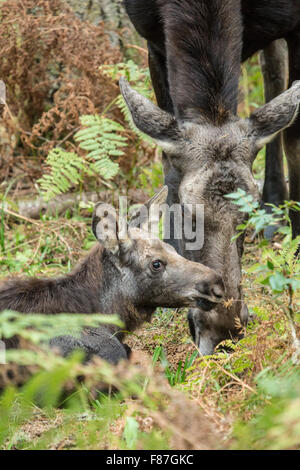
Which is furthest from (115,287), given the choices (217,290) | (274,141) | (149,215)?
(274,141)

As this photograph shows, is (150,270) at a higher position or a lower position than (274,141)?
lower

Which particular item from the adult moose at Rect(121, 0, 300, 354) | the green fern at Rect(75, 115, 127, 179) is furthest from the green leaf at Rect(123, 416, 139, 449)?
the green fern at Rect(75, 115, 127, 179)

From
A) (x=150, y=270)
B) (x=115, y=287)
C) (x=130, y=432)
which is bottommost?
(x=130, y=432)

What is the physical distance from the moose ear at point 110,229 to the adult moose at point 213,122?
1.96 feet

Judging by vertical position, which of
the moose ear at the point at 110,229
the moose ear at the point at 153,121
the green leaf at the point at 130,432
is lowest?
the green leaf at the point at 130,432

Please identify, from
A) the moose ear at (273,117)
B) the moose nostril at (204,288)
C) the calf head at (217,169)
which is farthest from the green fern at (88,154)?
the moose nostril at (204,288)

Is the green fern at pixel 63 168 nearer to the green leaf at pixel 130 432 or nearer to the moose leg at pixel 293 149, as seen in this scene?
the moose leg at pixel 293 149

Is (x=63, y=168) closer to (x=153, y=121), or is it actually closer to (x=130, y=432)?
(x=153, y=121)

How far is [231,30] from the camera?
20.7 ft

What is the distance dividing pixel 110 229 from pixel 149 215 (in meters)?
0.57

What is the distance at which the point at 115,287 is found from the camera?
5.63 m

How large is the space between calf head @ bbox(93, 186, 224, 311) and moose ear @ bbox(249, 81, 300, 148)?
4.29 feet

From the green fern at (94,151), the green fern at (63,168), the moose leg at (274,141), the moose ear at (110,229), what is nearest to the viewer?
the moose ear at (110,229)

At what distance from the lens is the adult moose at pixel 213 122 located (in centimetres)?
557
